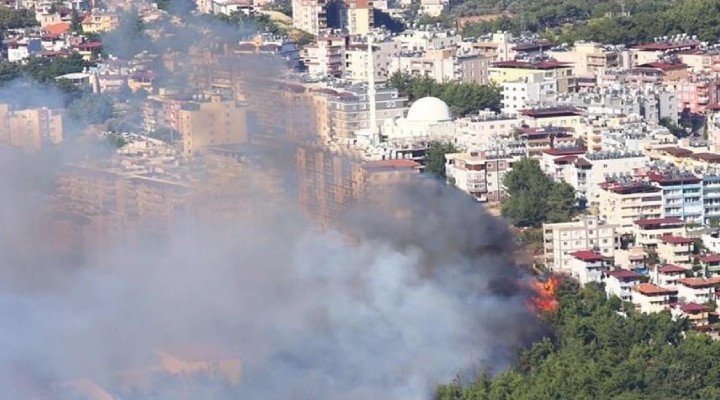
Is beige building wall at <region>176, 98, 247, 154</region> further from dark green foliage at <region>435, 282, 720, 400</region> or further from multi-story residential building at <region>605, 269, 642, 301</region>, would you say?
multi-story residential building at <region>605, 269, 642, 301</region>

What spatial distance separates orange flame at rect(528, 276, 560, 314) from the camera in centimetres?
782

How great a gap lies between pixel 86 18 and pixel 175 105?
8.06 metres

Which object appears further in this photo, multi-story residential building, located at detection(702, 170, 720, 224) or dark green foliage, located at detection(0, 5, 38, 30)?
dark green foliage, located at detection(0, 5, 38, 30)

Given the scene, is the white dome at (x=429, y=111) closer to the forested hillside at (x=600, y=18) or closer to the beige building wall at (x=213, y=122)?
the forested hillside at (x=600, y=18)

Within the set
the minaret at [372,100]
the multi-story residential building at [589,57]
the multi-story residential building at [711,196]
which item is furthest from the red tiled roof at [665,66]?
the multi-story residential building at [711,196]

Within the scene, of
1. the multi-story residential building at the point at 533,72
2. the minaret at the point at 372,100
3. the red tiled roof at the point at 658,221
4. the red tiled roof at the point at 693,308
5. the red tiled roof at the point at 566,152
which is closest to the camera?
the red tiled roof at the point at 693,308

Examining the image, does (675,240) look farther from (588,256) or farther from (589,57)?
(589,57)

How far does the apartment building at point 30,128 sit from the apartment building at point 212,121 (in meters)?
0.41

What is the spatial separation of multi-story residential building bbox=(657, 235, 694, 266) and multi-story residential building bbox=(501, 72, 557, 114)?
163 inches

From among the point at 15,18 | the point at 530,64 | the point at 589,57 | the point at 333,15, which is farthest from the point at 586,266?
the point at 333,15

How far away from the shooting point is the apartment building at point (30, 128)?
26.4ft

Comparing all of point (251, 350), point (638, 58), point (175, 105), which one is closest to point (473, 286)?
point (251, 350)

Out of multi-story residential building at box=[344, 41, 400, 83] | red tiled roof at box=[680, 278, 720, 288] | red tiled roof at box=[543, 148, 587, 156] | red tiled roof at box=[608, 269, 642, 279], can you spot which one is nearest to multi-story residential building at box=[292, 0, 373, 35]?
multi-story residential building at box=[344, 41, 400, 83]

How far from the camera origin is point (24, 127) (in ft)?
27.0
